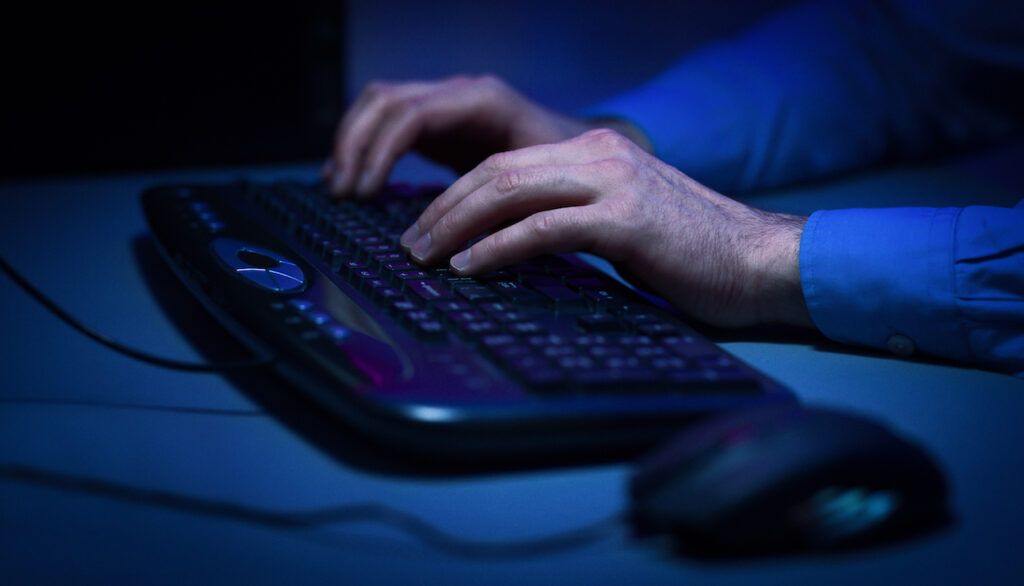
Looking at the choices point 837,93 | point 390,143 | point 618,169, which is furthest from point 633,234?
point 837,93

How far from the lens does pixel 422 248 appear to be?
61 centimetres

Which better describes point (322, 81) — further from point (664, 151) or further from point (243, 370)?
point (243, 370)

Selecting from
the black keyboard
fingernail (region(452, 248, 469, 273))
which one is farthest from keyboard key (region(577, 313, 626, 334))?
fingernail (region(452, 248, 469, 273))

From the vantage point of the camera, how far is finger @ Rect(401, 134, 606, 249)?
2.03 ft

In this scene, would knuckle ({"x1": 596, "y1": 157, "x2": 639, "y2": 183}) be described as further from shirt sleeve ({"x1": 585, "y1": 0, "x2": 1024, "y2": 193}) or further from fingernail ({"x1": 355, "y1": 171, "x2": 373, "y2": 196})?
shirt sleeve ({"x1": 585, "y1": 0, "x2": 1024, "y2": 193})

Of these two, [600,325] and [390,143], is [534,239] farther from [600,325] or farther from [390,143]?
[390,143]

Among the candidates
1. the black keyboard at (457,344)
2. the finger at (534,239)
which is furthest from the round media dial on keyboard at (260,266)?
the finger at (534,239)

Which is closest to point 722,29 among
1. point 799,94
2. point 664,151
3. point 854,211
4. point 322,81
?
point 799,94

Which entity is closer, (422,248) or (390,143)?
(422,248)

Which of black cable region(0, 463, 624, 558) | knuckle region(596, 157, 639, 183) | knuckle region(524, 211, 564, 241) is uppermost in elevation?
knuckle region(596, 157, 639, 183)

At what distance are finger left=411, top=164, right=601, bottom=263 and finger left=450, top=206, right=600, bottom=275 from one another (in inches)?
0.7

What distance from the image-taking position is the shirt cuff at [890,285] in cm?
56

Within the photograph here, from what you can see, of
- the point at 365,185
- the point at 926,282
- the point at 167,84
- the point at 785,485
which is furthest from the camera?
the point at 167,84

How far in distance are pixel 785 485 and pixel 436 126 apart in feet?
2.13
